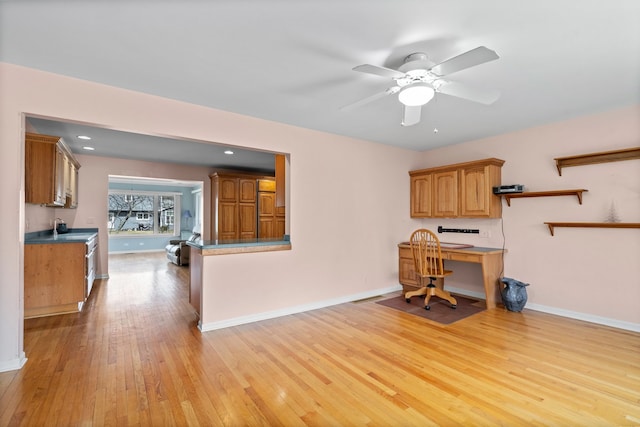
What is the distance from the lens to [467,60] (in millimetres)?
1829

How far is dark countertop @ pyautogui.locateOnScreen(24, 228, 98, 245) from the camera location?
3594 millimetres

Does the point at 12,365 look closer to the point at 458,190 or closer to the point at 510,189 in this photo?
the point at 458,190

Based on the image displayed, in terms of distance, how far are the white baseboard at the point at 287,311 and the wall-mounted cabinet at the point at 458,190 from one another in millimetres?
1488

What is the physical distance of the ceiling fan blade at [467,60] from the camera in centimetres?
171

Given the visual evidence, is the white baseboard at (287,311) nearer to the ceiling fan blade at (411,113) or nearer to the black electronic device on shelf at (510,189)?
the black electronic device on shelf at (510,189)

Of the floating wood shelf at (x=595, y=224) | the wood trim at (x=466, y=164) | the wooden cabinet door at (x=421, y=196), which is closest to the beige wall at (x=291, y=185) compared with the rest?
the wooden cabinet door at (x=421, y=196)

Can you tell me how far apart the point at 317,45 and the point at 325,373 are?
7.93 ft

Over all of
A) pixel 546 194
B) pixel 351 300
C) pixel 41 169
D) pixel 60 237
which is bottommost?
pixel 351 300

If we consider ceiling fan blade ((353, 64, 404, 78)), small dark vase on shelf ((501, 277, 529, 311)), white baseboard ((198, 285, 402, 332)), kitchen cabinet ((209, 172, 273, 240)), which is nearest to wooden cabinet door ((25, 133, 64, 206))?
white baseboard ((198, 285, 402, 332))

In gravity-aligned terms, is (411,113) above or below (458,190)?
above

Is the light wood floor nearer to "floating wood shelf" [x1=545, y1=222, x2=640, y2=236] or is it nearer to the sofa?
"floating wood shelf" [x1=545, y1=222, x2=640, y2=236]

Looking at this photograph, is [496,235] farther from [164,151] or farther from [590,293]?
[164,151]

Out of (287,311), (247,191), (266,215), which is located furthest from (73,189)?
(287,311)

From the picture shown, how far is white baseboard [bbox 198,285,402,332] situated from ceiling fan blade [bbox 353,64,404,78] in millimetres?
2875
